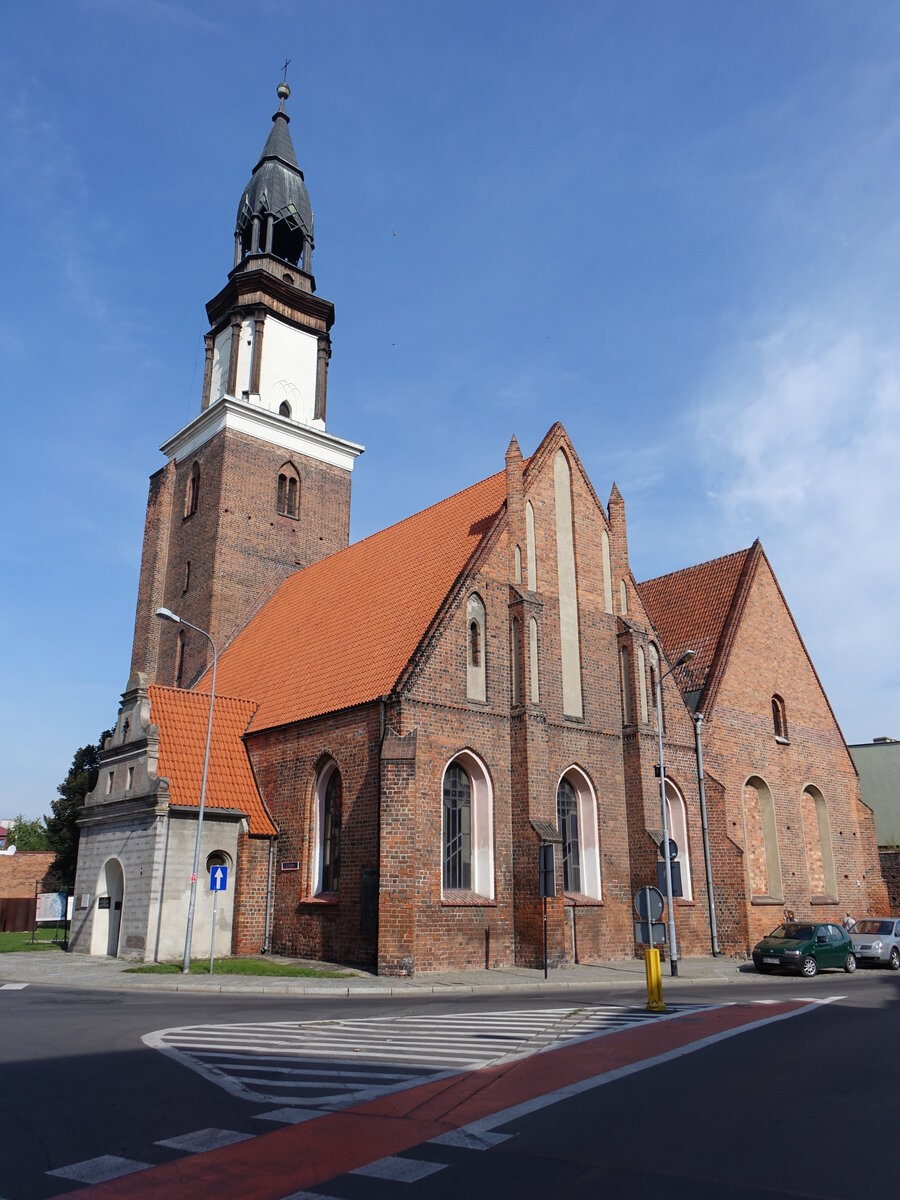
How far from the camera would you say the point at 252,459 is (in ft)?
114

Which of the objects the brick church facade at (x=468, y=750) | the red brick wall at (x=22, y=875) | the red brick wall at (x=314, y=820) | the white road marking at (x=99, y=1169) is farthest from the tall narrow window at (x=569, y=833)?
the red brick wall at (x=22, y=875)

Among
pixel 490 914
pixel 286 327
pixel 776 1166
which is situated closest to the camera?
pixel 776 1166

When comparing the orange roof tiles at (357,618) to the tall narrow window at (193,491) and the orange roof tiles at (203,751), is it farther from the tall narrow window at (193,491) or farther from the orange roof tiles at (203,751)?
the tall narrow window at (193,491)

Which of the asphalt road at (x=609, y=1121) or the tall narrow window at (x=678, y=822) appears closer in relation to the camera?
the asphalt road at (x=609, y=1121)

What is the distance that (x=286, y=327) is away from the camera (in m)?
36.8

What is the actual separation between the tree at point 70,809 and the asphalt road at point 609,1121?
3172 cm

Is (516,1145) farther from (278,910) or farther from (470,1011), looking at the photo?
(278,910)

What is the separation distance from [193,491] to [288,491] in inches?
142

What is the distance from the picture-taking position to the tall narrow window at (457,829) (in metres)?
21.0

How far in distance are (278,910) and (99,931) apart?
16.4 feet

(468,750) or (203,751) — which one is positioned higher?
(203,751)

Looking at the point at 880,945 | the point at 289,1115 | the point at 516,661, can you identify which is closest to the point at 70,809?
the point at 516,661

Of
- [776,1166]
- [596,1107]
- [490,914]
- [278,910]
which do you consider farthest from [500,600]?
[776,1166]

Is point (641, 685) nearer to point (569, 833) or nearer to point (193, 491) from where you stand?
point (569, 833)
